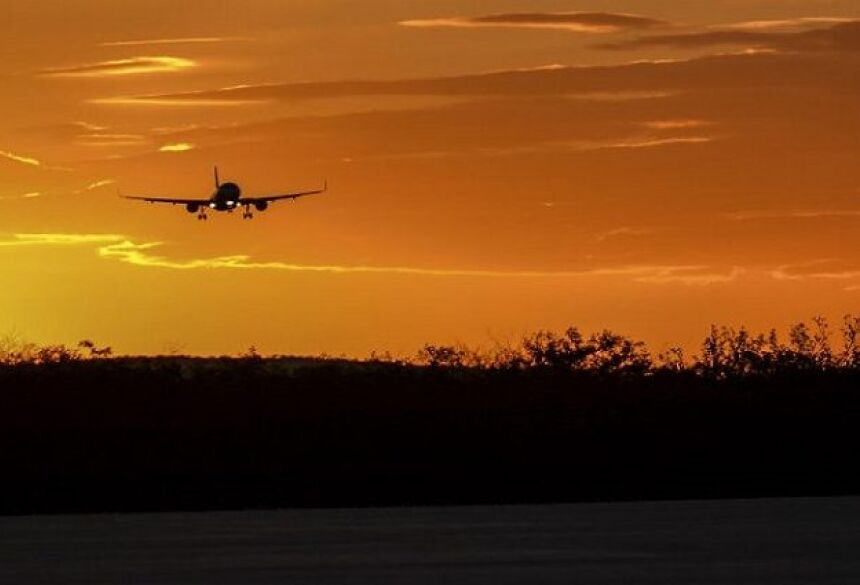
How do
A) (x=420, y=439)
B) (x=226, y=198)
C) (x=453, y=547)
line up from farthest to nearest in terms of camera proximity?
(x=226, y=198)
(x=420, y=439)
(x=453, y=547)

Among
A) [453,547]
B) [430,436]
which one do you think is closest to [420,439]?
[430,436]

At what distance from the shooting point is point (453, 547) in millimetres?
50406

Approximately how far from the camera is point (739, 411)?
4075 inches

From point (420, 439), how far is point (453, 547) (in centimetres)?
4936

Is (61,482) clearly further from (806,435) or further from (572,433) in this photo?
(806,435)

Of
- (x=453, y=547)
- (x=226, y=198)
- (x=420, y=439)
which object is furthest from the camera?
(x=226, y=198)

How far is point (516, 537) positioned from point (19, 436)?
47274 millimetres

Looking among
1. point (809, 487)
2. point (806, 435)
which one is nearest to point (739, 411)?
point (806, 435)

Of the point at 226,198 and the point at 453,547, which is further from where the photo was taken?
the point at 226,198

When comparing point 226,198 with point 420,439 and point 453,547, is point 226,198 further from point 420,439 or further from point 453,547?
point 453,547

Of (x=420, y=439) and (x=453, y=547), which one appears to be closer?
(x=453, y=547)

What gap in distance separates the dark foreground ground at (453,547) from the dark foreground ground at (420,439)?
56.3 ft

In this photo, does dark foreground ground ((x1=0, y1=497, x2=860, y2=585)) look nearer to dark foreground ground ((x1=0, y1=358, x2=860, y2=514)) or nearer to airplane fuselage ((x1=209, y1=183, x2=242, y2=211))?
dark foreground ground ((x1=0, y1=358, x2=860, y2=514))

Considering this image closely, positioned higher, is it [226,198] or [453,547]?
[226,198]
